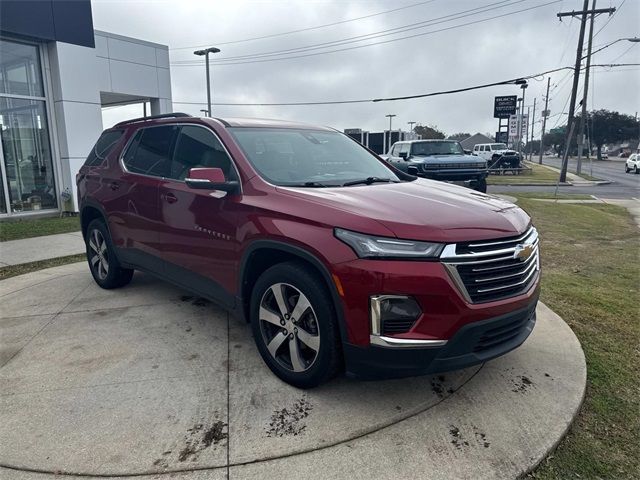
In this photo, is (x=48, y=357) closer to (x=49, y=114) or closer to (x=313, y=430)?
(x=313, y=430)

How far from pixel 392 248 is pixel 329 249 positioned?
1.18ft

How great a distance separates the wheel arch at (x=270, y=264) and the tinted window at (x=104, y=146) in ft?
8.76

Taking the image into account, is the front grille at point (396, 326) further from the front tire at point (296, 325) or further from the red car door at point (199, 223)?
the red car door at point (199, 223)

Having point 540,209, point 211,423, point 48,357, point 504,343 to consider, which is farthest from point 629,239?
point 48,357

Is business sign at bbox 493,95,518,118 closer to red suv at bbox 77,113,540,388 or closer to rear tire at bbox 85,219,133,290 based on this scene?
red suv at bbox 77,113,540,388

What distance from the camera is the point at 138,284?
17.7 feet

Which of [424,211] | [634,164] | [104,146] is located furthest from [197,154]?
[634,164]

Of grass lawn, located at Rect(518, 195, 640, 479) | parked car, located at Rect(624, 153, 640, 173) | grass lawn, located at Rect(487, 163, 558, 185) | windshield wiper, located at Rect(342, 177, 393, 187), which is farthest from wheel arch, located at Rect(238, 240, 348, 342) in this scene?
parked car, located at Rect(624, 153, 640, 173)

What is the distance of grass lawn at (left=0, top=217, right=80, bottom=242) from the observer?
8898mm

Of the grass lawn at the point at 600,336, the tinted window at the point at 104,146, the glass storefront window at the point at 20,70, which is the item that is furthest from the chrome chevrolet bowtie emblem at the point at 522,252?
the glass storefront window at the point at 20,70

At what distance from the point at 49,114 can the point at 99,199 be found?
26.3 ft

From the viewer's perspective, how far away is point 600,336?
398 cm

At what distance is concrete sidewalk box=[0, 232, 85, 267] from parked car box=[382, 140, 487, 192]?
7662 mm

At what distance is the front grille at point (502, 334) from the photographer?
2.69 m
